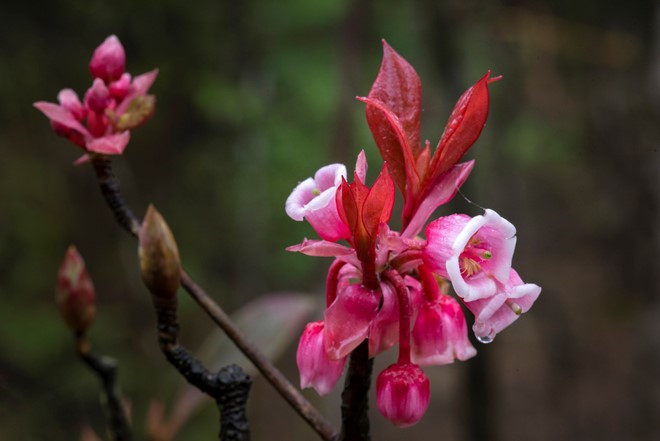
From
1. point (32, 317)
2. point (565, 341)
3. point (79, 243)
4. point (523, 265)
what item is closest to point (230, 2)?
point (79, 243)

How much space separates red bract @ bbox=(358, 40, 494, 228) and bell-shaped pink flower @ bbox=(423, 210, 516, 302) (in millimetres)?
36

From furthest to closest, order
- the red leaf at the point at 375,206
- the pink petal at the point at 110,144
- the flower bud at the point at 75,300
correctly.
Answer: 1. the flower bud at the point at 75,300
2. the pink petal at the point at 110,144
3. the red leaf at the point at 375,206

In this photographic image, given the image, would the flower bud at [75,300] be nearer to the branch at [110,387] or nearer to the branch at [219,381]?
the branch at [110,387]

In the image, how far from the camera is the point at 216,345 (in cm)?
105

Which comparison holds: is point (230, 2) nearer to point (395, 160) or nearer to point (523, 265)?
point (395, 160)

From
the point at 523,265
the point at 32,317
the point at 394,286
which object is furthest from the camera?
the point at 523,265

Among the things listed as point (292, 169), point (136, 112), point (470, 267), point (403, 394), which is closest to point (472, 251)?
point (470, 267)

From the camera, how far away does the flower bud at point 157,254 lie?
1.58 ft

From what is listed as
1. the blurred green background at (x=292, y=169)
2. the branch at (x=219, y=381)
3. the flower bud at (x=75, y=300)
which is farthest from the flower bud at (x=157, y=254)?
the blurred green background at (x=292, y=169)

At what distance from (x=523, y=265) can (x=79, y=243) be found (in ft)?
12.4

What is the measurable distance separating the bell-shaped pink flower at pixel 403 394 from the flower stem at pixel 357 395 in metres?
0.02

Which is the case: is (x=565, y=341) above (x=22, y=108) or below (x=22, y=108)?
below

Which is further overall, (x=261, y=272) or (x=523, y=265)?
(x=523, y=265)

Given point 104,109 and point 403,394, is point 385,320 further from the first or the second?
point 104,109
